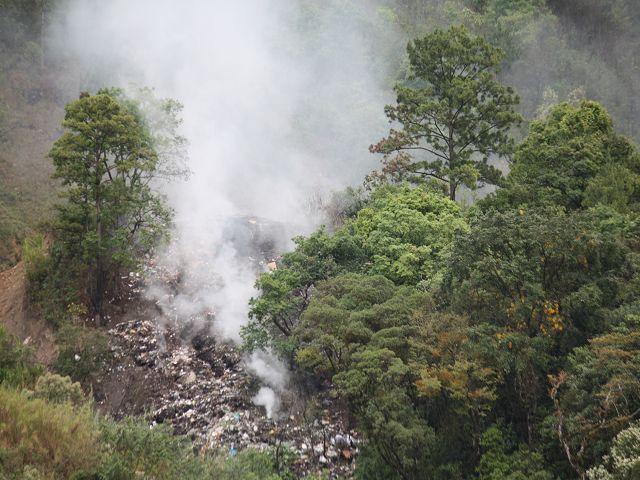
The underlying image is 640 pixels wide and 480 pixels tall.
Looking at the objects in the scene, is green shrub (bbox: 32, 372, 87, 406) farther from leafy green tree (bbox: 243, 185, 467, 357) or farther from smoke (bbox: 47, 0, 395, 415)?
smoke (bbox: 47, 0, 395, 415)

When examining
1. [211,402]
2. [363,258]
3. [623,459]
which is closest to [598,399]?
[623,459]

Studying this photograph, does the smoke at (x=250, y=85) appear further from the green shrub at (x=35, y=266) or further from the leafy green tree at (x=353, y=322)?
the leafy green tree at (x=353, y=322)

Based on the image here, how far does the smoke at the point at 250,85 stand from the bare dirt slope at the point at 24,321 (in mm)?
5721

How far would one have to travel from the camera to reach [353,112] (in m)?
33.6

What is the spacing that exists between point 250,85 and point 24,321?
19.9 meters

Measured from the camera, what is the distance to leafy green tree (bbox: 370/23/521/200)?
2105 centimetres

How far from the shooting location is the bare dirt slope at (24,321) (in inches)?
672

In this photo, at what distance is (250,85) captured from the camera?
109 ft

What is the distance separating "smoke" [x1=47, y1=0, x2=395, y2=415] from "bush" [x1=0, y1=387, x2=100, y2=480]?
1434cm

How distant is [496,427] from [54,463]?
305 inches

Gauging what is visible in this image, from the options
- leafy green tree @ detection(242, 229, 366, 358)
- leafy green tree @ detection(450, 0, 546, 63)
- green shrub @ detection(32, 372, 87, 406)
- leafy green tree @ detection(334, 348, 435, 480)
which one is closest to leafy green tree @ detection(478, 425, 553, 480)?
leafy green tree @ detection(334, 348, 435, 480)

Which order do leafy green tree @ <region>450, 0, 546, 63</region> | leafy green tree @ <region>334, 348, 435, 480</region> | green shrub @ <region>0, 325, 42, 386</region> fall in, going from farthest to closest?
leafy green tree @ <region>450, 0, 546, 63</region> < green shrub @ <region>0, 325, 42, 386</region> < leafy green tree @ <region>334, 348, 435, 480</region>

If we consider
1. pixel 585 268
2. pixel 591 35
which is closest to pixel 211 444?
pixel 585 268

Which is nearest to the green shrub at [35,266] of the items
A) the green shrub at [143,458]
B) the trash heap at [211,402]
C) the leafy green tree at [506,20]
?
the trash heap at [211,402]
